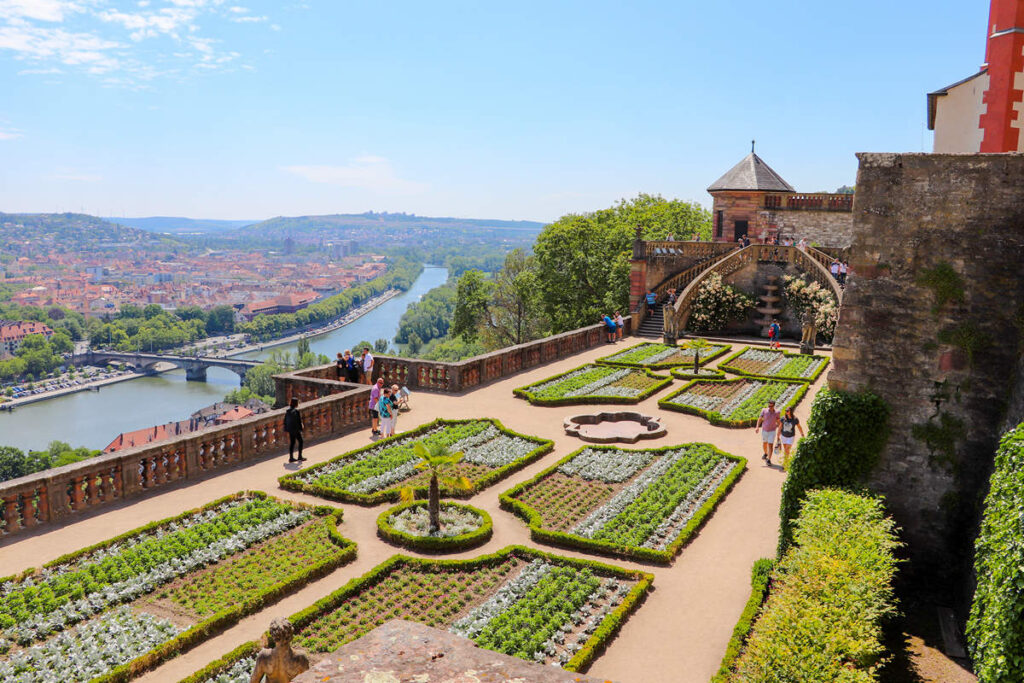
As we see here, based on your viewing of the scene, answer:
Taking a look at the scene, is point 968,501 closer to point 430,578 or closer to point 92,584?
point 430,578

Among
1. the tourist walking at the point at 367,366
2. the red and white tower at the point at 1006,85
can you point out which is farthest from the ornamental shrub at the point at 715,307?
the tourist walking at the point at 367,366

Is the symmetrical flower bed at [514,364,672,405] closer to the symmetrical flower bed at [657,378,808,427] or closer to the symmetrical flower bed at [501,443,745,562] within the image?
the symmetrical flower bed at [657,378,808,427]

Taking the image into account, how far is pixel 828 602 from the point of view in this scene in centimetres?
912

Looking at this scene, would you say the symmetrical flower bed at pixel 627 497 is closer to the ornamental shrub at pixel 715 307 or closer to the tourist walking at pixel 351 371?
the tourist walking at pixel 351 371

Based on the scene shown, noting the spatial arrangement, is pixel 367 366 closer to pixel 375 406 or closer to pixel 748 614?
pixel 375 406

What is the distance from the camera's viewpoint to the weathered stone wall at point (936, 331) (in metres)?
11.9

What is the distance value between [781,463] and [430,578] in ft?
34.3

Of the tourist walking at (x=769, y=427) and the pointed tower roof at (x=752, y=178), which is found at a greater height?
the pointed tower roof at (x=752, y=178)

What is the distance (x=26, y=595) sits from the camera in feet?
35.0

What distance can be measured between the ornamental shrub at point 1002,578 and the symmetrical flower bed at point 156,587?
9.27 metres

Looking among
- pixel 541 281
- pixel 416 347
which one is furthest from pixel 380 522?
pixel 416 347

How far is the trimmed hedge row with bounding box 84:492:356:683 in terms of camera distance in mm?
9109

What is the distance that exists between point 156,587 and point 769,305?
114ft

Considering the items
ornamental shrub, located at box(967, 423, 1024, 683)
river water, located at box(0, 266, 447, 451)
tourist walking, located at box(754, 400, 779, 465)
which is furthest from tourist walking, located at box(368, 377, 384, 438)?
river water, located at box(0, 266, 447, 451)
